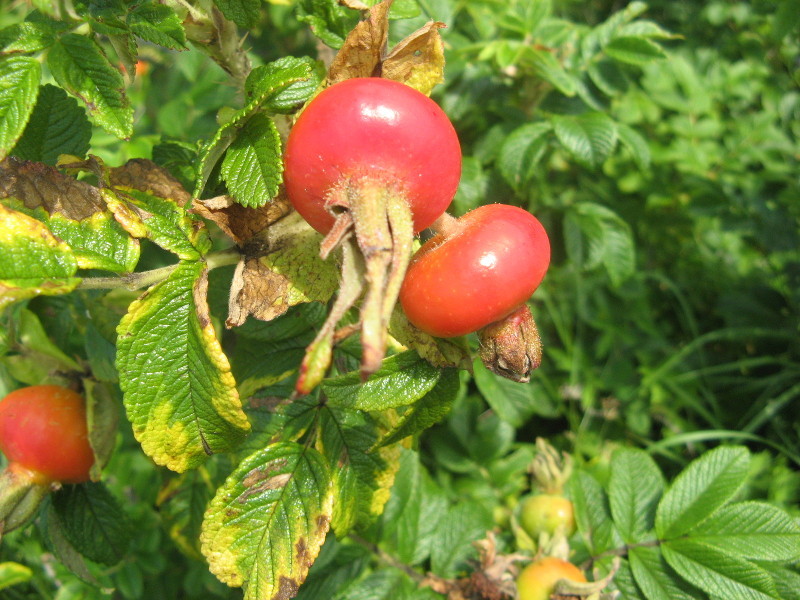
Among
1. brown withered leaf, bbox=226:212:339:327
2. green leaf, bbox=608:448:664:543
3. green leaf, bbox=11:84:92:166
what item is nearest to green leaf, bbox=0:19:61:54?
green leaf, bbox=11:84:92:166

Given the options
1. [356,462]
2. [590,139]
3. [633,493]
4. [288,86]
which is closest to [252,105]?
[288,86]

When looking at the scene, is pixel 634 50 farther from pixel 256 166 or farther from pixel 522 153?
pixel 256 166

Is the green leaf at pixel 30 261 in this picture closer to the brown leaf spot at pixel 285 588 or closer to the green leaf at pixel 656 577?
the brown leaf spot at pixel 285 588

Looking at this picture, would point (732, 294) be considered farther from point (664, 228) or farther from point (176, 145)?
point (176, 145)

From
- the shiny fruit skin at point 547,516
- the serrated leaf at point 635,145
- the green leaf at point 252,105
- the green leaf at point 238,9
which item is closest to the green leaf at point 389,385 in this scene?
the green leaf at point 252,105

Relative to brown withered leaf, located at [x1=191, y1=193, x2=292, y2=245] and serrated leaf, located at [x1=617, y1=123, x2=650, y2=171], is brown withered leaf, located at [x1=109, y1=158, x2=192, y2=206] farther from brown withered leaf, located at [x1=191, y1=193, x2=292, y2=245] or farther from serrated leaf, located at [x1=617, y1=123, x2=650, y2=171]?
serrated leaf, located at [x1=617, y1=123, x2=650, y2=171]
